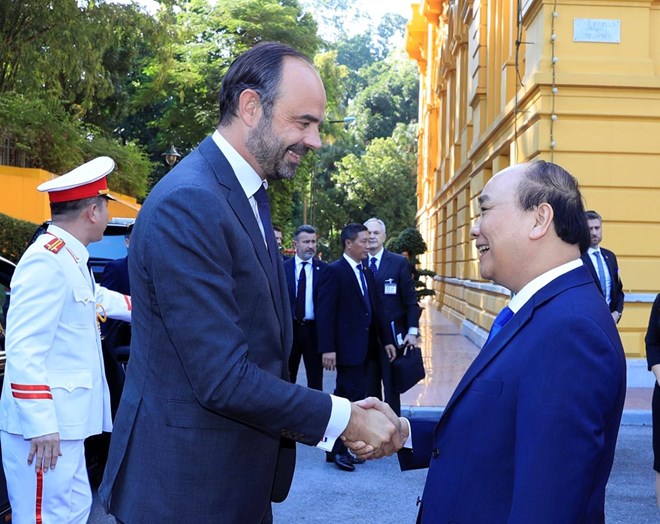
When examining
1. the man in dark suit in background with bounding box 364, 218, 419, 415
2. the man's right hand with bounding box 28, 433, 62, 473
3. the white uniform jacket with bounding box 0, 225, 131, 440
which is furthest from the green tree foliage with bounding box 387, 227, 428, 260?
the man's right hand with bounding box 28, 433, 62, 473

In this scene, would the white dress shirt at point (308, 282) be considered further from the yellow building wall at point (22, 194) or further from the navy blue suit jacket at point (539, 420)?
the yellow building wall at point (22, 194)

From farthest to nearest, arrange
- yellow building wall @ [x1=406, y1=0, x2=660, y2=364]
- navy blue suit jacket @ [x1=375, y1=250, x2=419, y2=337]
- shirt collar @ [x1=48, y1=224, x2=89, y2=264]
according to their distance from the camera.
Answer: yellow building wall @ [x1=406, y1=0, x2=660, y2=364] < navy blue suit jacket @ [x1=375, y1=250, x2=419, y2=337] < shirt collar @ [x1=48, y1=224, x2=89, y2=264]

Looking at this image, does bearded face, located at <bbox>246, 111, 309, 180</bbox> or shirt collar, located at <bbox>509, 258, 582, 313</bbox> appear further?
bearded face, located at <bbox>246, 111, 309, 180</bbox>

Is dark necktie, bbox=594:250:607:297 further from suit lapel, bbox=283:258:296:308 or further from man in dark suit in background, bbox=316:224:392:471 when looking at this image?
suit lapel, bbox=283:258:296:308

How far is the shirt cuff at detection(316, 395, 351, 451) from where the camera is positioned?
2.34 meters

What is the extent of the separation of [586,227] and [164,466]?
1324 millimetres

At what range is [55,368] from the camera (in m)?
3.46

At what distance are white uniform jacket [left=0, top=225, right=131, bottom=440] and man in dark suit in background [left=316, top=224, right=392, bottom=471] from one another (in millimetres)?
4009

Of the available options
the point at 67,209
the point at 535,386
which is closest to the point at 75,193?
the point at 67,209

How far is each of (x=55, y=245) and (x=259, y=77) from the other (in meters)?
1.54

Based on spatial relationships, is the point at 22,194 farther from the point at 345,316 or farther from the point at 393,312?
the point at 345,316

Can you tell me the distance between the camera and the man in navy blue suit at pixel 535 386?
1.86m

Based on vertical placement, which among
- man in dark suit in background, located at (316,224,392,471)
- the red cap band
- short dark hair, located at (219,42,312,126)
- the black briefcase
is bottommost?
the black briefcase

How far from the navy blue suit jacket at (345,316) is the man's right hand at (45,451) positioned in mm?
4442
